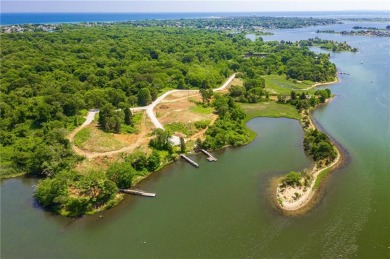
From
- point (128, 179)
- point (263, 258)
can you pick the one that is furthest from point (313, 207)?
point (128, 179)

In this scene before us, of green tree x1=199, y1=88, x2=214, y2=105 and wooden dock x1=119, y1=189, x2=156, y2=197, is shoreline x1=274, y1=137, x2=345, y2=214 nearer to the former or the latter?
wooden dock x1=119, y1=189, x2=156, y2=197

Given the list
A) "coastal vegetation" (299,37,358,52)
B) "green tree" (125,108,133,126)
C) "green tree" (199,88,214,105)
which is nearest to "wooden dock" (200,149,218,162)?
"green tree" (125,108,133,126)

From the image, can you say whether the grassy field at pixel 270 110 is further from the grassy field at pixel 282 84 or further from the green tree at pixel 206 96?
the grassy field at pixel 282 84

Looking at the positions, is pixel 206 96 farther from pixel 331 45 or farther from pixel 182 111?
pixel 331 45

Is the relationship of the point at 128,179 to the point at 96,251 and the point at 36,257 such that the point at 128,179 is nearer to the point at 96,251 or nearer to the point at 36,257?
the point at 96,251

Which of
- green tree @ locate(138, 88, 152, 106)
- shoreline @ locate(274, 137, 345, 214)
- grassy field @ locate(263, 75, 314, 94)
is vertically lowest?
shoreline @ locate(274, 137, 345, 214)

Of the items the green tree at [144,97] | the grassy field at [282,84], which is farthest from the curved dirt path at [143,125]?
the grassy field at [282,84]

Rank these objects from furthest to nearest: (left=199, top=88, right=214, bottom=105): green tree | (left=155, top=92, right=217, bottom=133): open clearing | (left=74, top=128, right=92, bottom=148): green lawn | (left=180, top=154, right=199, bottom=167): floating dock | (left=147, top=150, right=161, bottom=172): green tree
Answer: (left=199, top=88, right=214, bottom=105): green tree → (left=155, top=92, right=217, bottom=133): open clearing → (left=74, top=128, right=92, bottom=148): green lawn → (left=180, top=154, right=199, bottom=167): floating dock → (left=147, top=150, right=161, bottom=172): green tree
